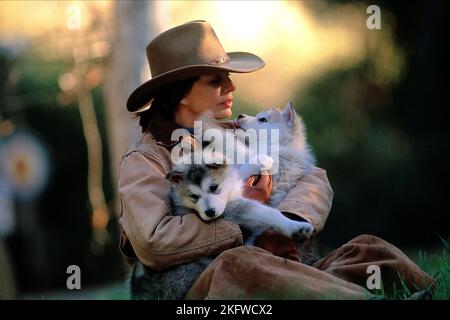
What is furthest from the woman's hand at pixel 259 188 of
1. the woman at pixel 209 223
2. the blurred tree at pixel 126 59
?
the blurred tree at pixel 126 59

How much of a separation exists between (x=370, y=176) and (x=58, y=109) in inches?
174

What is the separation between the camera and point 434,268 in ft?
15.0

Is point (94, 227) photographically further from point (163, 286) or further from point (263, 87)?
point (163, 286)

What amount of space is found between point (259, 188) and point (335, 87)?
620cm

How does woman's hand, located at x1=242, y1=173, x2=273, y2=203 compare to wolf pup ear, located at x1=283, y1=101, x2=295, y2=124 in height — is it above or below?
below

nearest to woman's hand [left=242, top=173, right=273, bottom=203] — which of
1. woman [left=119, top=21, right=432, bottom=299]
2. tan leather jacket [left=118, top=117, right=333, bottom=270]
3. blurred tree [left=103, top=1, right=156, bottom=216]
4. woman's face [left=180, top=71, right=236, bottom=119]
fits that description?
woman [left=119, top=21, right=432, bottom=299]

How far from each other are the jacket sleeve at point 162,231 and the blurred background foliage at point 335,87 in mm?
4915

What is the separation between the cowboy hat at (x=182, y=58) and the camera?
12.7 feet

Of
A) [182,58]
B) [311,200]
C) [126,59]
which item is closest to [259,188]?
[311,200]

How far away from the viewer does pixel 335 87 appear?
976 centimetres

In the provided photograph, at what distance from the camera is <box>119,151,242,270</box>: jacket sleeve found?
3.39 m

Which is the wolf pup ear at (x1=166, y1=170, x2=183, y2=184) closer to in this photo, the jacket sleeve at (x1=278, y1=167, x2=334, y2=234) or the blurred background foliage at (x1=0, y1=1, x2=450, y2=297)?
the jacket sleeve at (x1=278, y1=167, x2=334, y2=234)

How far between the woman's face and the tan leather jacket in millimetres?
160
